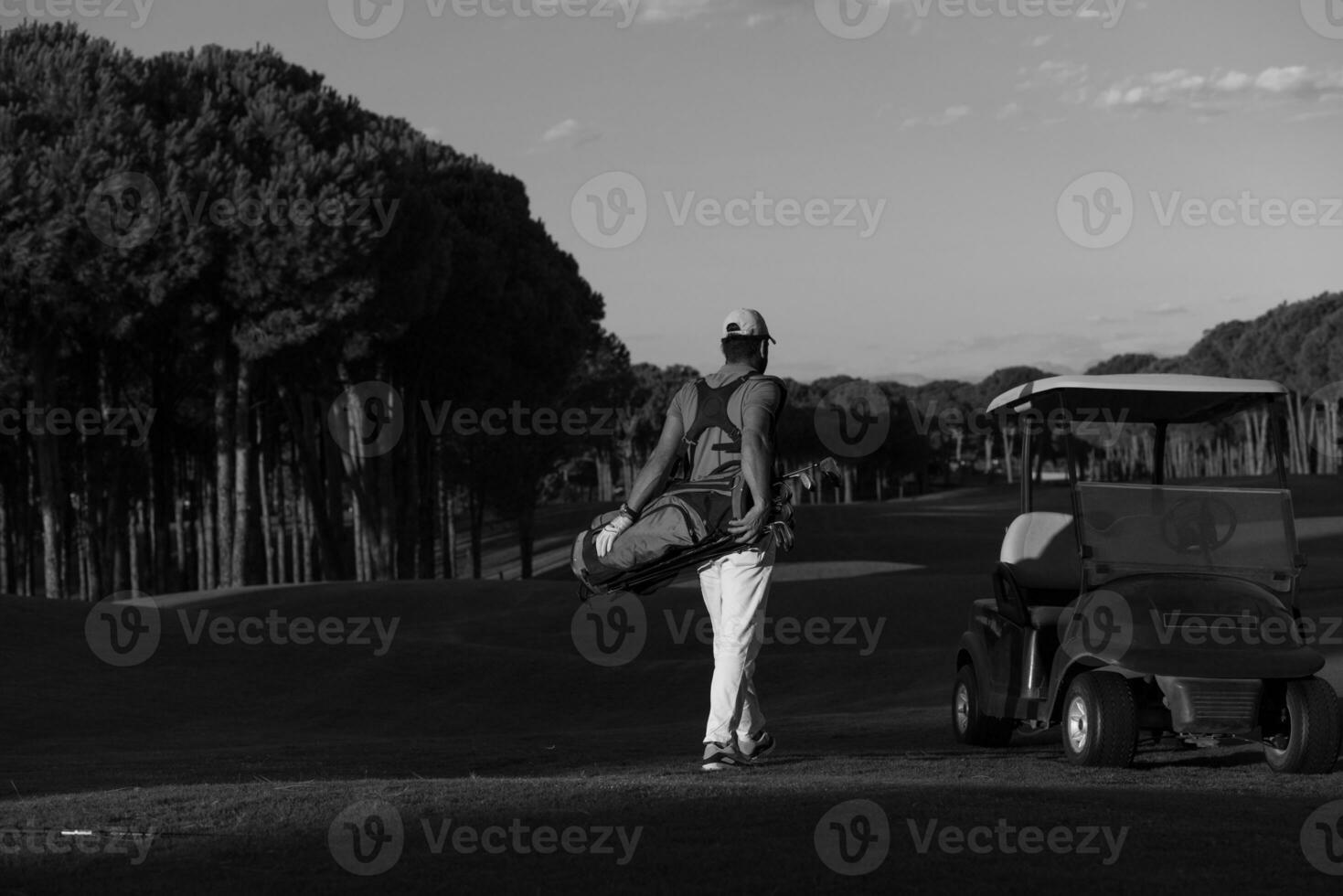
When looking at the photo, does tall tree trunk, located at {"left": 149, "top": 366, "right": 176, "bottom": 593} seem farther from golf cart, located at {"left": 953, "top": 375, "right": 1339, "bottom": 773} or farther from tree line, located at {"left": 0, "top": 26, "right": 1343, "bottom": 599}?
golf cart, located at {"left": 953, "top": 375, "right": 1339, "bottom": 773}

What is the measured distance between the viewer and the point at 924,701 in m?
18.5

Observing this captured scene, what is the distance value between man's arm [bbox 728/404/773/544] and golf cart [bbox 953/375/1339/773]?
100 inches

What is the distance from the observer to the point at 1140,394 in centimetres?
1048

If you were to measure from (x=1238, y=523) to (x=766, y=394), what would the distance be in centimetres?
383

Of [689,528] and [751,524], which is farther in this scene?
[689,528]

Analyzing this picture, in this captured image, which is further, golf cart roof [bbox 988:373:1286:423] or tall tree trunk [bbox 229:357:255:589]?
tall tree trunk [bbox 229:357:255:589]

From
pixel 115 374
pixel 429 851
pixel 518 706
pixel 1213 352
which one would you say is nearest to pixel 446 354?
pixel 115 374

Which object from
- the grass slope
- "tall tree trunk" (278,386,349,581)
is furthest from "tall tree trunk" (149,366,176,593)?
the grass slope

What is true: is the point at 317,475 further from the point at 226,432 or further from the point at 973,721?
the point at 973,721

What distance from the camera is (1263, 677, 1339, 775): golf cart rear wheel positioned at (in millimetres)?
8742

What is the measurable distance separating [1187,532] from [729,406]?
3.66m

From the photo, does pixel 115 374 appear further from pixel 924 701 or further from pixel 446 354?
pixel 924 701

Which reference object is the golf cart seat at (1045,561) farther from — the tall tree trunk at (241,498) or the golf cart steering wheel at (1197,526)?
the tall tree trunk at (241,498)

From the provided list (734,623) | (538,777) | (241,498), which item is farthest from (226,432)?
(734,623)
